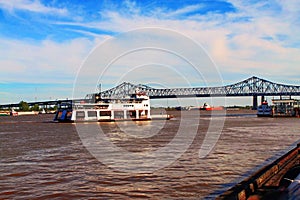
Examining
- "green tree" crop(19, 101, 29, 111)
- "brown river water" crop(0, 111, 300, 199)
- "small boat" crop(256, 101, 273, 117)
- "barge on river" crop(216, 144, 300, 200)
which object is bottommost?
"brown river water" crop(0, 111, 300, 199)

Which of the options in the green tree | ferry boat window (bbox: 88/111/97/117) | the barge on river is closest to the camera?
the barge on river

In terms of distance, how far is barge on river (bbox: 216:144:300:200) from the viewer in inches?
252

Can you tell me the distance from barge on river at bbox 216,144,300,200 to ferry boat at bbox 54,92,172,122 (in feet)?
139

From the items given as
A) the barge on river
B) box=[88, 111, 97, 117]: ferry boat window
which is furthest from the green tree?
the barge on river

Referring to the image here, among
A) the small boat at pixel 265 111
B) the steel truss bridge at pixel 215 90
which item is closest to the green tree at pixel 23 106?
the steel truss bridge at pixel 215 90

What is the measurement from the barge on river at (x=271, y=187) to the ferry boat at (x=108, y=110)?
42.4m

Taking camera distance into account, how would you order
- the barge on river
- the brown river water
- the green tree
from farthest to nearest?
the green tree < the brown river water < the barge on river

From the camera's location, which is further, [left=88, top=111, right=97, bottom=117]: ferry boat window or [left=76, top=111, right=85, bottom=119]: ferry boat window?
[left=88, top=111, right=97, bottom=117]: ferry boat window

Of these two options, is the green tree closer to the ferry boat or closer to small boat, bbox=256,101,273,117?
the ferry boat

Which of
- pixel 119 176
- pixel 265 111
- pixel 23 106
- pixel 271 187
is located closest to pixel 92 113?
pixel 119 176

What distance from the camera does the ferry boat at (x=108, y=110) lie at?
5012 centimetres

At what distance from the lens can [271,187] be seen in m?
7.46

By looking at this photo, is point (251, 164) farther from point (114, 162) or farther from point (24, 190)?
point (24, 190)

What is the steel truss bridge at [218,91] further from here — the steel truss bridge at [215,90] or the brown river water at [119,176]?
the brown river water at [119,176]
